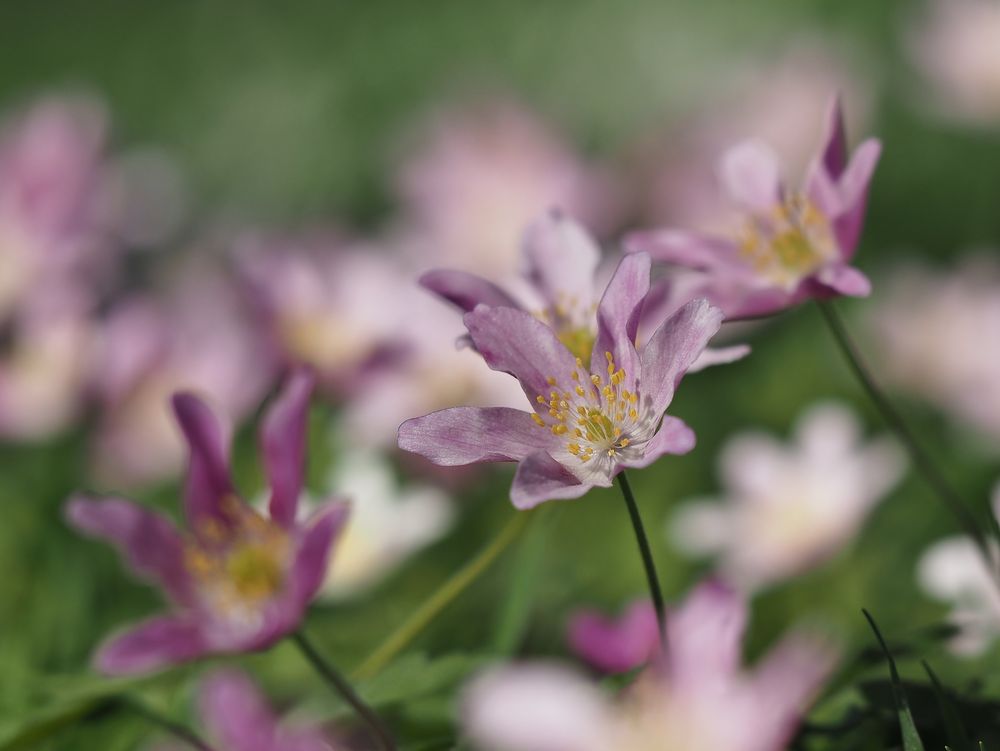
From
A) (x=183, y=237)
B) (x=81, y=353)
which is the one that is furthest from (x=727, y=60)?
(x=81, y=353)

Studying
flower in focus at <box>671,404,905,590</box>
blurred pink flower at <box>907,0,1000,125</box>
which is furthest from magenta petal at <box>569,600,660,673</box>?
blurred pink flower at <box>907,0,1000,125</box>

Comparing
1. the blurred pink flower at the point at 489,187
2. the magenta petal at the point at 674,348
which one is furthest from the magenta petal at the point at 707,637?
the blurred pink flower at the point at 489,187

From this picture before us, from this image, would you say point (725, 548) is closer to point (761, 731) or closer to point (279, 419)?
point (279, 419)

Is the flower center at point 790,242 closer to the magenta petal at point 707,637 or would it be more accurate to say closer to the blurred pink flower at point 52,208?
the magenta petal at point 707,637

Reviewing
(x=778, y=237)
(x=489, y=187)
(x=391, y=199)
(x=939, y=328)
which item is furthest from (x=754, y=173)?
(x=391, y=199)

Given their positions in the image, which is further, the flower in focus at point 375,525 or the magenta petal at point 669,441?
the flower in focus at point 375,525

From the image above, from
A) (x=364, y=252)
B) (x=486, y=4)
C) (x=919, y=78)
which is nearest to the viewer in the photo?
(x=364, y=252)

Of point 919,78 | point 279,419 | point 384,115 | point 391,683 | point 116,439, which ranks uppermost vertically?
point 279,419

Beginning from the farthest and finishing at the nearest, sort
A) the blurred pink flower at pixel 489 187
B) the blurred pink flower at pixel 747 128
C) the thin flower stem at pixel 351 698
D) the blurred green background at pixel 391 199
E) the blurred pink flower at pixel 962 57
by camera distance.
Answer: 1. the blurred pink flower at pixel 962 57
2. the blurred pink flower at pixel 747 128
3. the blurred pink flower at pixel 489 187
4. the blurred green background at pixel 391 199
5. the thin flower stem at pixel 351 698
